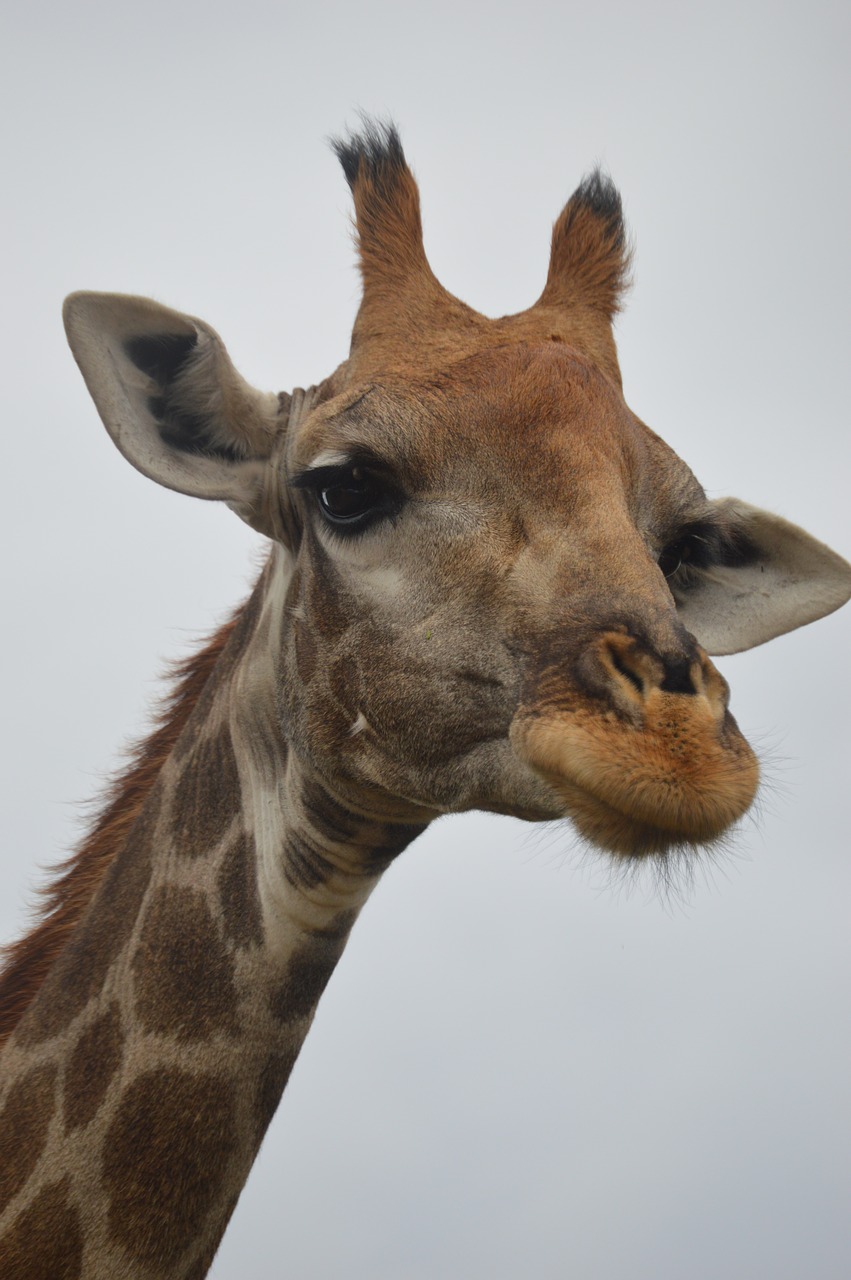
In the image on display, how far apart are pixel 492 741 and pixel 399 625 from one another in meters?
0.70

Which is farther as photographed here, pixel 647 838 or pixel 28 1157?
pixel 28 1157

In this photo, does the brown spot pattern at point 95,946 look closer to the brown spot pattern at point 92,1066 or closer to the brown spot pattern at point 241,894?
the brown spot pattern at point 92,1066

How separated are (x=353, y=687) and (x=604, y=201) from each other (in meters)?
3.45

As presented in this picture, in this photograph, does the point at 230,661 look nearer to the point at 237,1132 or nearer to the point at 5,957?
the point at 5,957

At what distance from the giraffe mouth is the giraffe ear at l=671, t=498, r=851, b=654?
8.15 ft

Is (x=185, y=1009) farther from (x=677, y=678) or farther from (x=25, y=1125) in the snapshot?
(x=677, y=678)

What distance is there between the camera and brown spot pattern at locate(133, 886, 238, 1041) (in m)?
5.36

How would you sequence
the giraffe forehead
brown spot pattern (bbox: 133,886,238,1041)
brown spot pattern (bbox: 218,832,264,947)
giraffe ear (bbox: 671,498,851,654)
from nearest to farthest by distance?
the giraffe forehead, brown spot pattern (bbox: 133,886,238,1041), brown spot pattern (bbox: 218,832,264,947), giraffe ear (bbox: 671,498,851,654)

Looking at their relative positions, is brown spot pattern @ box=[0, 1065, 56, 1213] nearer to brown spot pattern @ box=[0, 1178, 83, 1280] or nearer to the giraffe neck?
the giraffe neck

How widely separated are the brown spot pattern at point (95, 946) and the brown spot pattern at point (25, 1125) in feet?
0.69

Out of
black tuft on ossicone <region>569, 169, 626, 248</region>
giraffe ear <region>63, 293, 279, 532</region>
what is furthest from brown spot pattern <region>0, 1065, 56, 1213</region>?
black tuft on ossicone <region>569, 169, 626, 248</region>

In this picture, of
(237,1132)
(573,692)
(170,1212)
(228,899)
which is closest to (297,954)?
(228,899)

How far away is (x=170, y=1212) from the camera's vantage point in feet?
16.7

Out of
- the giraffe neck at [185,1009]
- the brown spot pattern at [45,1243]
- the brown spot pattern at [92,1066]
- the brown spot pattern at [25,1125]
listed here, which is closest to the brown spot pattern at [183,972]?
the giraffe neck at [185,1009]
